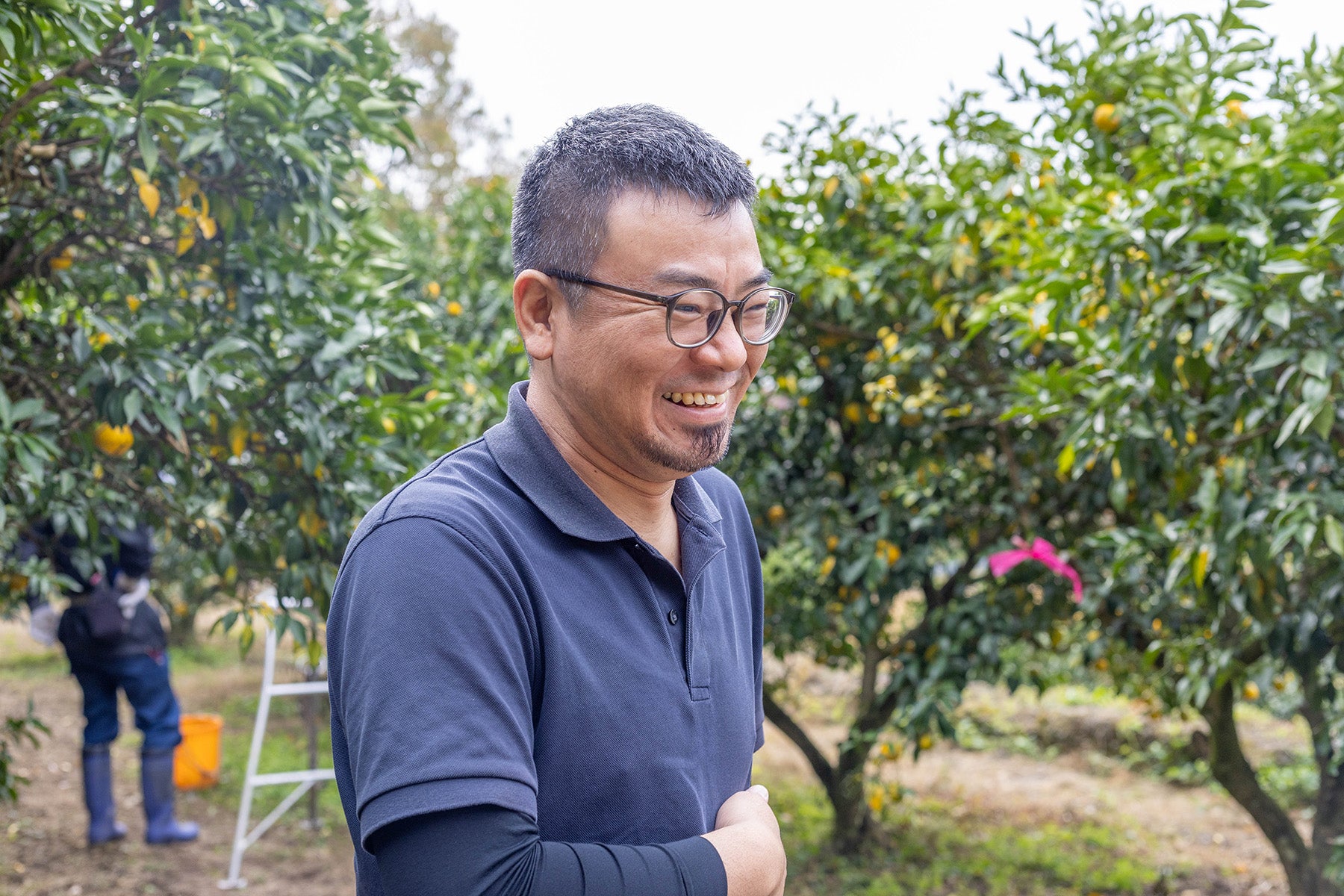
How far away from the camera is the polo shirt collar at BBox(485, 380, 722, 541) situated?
1.14 m

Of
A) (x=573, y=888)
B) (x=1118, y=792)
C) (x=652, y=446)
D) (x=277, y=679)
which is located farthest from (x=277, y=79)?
(x=277, y=679)

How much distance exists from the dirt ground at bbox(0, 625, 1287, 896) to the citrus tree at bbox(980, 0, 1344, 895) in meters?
1.49

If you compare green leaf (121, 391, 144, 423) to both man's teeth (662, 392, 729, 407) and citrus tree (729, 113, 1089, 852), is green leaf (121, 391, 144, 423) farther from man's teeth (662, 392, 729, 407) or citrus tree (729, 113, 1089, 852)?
citrus tree (729, 113, 1089, 852)

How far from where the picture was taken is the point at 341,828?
5.23 metres

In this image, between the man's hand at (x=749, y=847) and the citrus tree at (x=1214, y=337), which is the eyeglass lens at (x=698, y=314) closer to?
the man's hand at (x=749, y=847)

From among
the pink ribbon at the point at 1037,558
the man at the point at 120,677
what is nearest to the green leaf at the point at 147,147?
the pink ribbon at the point at 1037,558

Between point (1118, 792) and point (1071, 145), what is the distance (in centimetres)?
363

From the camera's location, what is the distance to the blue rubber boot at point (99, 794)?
482 cm

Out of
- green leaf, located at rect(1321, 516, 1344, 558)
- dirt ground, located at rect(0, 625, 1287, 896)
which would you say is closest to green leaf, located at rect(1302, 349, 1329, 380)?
green leaf, located at rect(1321, 516, 1344, 558)

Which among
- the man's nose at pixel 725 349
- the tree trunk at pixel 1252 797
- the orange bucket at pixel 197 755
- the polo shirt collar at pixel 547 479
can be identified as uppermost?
the man's nose at pixel 725 349

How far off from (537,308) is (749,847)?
0.62 m

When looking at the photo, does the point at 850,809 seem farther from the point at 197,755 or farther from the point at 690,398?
the point at 690,398

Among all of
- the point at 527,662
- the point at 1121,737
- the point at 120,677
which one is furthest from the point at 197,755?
the point at 527,662

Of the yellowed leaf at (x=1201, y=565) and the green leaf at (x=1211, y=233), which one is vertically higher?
the green leaf at (x=1211, y=233)
